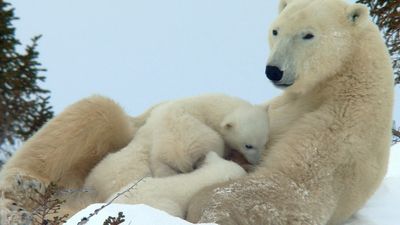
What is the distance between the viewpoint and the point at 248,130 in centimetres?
508

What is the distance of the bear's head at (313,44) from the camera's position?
14.9ft

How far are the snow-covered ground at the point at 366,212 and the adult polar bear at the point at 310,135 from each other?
0.93ft

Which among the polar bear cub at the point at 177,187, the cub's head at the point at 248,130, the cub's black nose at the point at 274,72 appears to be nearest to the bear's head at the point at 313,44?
the cub's black nose at the point at 274,72

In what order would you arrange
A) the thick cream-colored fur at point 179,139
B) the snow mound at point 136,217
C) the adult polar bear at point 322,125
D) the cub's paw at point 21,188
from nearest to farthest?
the snow mound at point 136,217, the adult polar bear at point 322,125, the cub's paw at point 21,188, the thick cream-colored fur at point 179,139

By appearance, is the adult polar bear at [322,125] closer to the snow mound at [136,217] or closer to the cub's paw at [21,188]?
the snow mound at [136,217]

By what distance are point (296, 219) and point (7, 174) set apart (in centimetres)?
192

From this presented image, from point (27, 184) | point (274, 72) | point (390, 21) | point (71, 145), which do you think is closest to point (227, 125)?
point (274, 72)

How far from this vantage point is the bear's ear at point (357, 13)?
4.62 m

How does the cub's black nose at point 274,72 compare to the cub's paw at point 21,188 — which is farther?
the cub's paw at point 21,188

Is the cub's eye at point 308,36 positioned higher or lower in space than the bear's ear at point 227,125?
higher

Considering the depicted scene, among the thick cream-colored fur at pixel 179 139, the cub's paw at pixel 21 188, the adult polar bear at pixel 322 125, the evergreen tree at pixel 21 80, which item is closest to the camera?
the adult polar bear at pixel 322 125

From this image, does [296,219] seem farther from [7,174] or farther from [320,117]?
[7,174]

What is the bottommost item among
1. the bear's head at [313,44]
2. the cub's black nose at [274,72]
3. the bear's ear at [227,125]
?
the bear's ear at [227,125]

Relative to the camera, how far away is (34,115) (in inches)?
449
